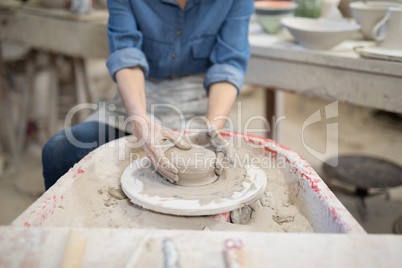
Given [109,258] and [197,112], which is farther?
[197,112]

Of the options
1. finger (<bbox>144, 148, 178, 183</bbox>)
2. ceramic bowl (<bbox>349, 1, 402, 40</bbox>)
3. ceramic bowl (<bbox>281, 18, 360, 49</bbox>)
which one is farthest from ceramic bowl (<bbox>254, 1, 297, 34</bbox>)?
finger (<bbox>144, 148, 178, 183</bbox>)

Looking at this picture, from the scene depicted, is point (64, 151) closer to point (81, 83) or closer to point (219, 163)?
point (219, 163)

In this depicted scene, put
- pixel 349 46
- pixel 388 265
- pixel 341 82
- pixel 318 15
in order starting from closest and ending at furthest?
pixel 388 265, pixel 341 82, pixel 349 46, pixel 318 15

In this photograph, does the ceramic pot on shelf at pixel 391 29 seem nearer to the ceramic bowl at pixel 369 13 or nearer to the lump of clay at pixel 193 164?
the ceramic bowl at pixel 369 13

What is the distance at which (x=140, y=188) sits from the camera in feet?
3.74

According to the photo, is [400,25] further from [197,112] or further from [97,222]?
[97,222]

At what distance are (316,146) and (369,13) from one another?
1536 mm

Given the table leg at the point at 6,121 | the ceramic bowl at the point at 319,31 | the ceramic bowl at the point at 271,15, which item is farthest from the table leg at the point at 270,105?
the table leg at the point at 6,121

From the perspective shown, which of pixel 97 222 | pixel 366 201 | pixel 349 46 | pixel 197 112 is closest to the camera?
pixel 97 222

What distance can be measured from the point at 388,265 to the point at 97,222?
713mm

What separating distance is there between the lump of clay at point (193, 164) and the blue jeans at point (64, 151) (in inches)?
17.1

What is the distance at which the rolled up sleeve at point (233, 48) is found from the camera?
157 centimetres

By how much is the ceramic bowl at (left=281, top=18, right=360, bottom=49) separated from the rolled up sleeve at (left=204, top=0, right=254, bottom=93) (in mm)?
444

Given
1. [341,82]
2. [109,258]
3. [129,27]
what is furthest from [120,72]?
[341,82]
